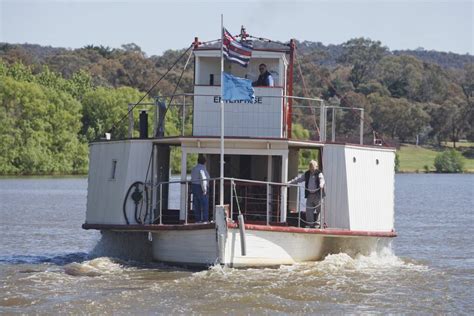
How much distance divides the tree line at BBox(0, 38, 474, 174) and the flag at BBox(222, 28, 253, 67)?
82.7 inches

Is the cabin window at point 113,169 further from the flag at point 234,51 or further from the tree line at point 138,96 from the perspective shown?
the tree line at point 138,96

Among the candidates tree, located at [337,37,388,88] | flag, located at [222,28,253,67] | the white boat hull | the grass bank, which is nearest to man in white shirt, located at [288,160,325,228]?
the white boat hull

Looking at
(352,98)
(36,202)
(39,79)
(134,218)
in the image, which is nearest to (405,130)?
(352,98)

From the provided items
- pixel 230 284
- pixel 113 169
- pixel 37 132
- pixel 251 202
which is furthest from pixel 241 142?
pixel 37 132

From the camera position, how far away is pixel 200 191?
20.0 metres

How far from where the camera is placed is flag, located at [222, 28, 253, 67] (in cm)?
2006

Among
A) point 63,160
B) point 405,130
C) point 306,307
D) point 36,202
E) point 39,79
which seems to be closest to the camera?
point 306,307

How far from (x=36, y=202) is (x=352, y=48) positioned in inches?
5035

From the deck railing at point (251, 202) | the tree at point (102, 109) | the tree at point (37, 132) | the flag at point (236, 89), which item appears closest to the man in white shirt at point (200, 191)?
the deck railing at point (251, 202)

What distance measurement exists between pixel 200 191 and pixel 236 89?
6.76 ft

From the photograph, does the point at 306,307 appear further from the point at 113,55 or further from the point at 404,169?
the point at 113,55

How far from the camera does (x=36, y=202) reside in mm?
45188

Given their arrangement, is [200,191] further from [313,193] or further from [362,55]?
[362,55]

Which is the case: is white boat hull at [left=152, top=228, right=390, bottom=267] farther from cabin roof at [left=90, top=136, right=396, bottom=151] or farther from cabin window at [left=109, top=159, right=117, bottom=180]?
cabin window at [left=109, top=159, right=117, bottom=180]
